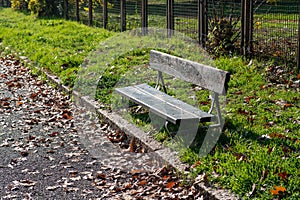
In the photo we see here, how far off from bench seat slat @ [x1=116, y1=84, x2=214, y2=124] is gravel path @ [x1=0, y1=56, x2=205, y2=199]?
497 mm

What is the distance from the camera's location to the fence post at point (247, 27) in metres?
9.76

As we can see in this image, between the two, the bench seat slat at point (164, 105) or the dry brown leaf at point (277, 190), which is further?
the bench seat slat at point (164, 105)

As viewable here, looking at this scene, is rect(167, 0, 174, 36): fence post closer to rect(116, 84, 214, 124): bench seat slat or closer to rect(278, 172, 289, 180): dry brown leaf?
rect(116, 84, 214, 124): bench seat slat

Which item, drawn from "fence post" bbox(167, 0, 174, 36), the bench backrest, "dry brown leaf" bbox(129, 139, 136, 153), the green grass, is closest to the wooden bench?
the bench backrest

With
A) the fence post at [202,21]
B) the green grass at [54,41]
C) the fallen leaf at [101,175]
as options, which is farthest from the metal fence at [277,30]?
the fallen leaf at [101,175]

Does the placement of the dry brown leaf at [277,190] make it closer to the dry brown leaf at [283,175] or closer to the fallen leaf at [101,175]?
the dry brown leaf at [283,175]

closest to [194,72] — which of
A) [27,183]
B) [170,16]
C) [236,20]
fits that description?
[27,183]

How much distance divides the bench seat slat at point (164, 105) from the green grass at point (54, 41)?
229 cm

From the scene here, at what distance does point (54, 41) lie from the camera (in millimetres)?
14055

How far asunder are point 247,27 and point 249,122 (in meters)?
3.74

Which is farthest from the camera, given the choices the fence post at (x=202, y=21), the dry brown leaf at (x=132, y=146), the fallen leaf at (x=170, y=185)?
the fence post at (x=202, y=21)

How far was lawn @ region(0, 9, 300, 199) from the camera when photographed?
4859 millimetres

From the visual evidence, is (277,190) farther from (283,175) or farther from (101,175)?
(101,175)

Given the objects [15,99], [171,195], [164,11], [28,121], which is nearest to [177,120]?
[171,195]
